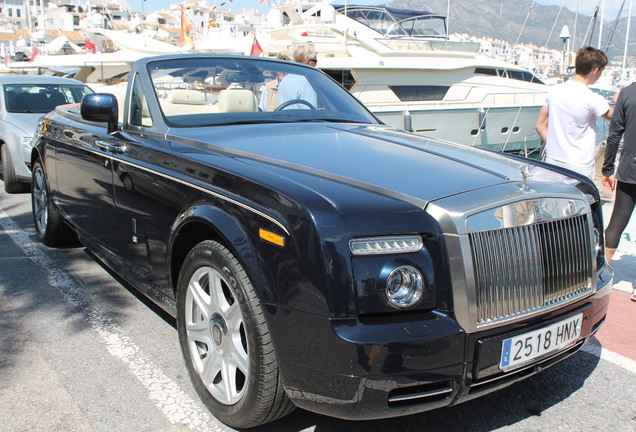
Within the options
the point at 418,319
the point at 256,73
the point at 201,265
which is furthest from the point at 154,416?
the point at 256,73

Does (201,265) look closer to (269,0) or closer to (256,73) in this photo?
(256,73)

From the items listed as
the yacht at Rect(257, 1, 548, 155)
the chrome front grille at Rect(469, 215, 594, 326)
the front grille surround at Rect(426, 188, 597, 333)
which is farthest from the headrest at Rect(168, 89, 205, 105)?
the yacht at Rect(257, 1, 548, 155)

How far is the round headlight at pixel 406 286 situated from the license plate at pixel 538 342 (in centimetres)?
44

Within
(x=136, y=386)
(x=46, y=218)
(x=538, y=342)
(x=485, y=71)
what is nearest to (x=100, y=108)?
(x=136, y=386)

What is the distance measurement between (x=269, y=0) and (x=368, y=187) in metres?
19.5

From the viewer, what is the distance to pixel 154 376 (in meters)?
3.21

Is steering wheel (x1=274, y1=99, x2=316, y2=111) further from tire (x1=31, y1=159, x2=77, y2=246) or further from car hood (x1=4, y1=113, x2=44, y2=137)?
car hood (x1=4, y1=113, x2=44, y2=137)

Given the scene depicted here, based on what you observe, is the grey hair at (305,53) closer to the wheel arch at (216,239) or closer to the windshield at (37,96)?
the wheel arch at (216,239)

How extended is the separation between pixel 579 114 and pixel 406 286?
10.8ft

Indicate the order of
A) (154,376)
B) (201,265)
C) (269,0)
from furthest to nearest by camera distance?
(269,0) < (154,376) < (201,265)

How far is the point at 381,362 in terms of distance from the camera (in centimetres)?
208

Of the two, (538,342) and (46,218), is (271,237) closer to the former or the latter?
(538,342)

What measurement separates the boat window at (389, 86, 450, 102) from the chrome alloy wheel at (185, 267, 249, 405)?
13.4 metres

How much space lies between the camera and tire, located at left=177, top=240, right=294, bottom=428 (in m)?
2.35
